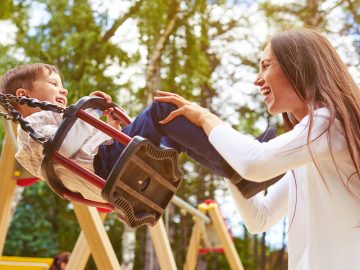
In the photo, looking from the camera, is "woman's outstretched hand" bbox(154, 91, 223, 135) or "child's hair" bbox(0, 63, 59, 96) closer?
"woman's outstretched hand" bbox(154, 91, 223, 135)

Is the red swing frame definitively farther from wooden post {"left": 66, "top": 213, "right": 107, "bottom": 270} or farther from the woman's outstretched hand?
wooden post {"left": 66, "top": 213, "right": 107, "bottom": 270}

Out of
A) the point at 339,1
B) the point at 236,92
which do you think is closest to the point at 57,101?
the point at 339,1

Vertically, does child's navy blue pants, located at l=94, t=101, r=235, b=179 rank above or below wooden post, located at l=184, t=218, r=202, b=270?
above

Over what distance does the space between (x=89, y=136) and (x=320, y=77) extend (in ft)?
3.14

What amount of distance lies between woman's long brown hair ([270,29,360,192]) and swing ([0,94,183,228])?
475mm

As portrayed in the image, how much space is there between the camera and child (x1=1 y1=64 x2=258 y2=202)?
2031mm

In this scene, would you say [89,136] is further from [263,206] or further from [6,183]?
[6,183]

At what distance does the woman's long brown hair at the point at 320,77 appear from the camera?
1.58 metres

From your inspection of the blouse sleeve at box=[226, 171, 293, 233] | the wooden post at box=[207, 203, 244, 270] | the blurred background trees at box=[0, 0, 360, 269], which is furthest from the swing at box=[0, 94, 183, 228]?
the blurred background trees at box=[0, 0, 360, 269]

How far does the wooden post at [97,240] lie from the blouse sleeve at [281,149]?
1.80m

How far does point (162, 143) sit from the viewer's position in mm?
2213

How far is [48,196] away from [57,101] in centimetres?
1214

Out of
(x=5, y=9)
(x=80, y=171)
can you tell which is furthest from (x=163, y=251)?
(x=5, y=9)

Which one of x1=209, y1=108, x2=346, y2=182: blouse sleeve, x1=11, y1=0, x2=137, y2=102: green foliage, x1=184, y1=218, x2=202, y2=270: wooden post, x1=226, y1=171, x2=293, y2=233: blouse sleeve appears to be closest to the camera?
x1=209, y1=108, x2=346, y2=182: blouse sleeve
